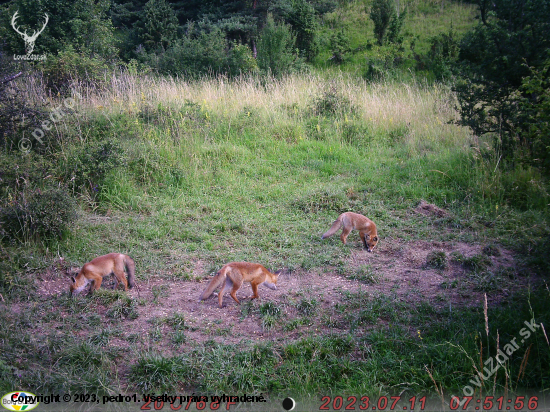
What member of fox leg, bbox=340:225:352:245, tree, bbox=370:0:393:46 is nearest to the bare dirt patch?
fox leg, bbox=340:225:352:245

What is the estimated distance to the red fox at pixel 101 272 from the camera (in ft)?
16.8

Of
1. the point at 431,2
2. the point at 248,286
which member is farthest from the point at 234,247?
the point at 431,2

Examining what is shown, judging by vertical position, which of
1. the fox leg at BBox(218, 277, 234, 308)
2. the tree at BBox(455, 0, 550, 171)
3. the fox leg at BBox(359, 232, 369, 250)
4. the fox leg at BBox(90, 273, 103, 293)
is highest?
the tree at BBox(455, 0, 550, 171)

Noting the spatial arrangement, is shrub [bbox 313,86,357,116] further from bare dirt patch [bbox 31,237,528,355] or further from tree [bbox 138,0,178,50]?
tree [bbox 138,0,178,50]

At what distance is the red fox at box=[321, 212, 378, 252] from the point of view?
628 cm

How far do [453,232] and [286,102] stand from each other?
6.81m

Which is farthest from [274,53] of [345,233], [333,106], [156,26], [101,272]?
[101,272]

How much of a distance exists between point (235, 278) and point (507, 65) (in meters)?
6.71

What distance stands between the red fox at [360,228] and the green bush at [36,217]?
3868 mm

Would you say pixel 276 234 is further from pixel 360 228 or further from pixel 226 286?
pixel 226 286

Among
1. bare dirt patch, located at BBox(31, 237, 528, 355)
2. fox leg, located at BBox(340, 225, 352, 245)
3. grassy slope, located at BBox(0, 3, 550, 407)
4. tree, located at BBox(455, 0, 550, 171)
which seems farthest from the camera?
tree, located at BBox(455, 0, 550, 171)

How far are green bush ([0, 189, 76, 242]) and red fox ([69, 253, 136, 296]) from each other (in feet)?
4.90

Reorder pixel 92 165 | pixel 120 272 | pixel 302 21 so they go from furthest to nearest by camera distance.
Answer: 1. pixel 302 21
2. pixel 92 165
3. pixel 120 272

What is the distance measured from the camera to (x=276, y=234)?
680 centimetres
